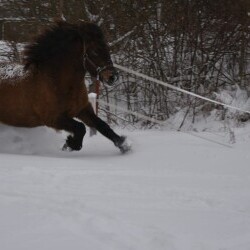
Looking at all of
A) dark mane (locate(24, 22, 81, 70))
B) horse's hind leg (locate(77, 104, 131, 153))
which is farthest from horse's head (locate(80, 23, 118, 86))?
horse's hind leg (locate(77, 104, 131, 153))

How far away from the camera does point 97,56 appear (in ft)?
18.8

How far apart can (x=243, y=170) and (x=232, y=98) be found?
5684 millimetres

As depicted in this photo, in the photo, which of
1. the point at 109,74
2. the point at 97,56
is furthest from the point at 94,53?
the point at 109,74

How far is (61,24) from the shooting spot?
6012mm

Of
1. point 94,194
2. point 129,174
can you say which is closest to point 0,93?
point 129,174

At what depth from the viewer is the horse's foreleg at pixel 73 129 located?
18.8 feet

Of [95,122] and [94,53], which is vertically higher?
[94,53]

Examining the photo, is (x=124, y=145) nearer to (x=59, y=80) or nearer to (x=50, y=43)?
(x=59, y=80)

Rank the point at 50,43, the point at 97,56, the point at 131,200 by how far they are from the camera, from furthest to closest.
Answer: the point at 50,43 < the point at 97,56 < the point at 131,200

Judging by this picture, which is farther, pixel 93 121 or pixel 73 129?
pixel 93 121

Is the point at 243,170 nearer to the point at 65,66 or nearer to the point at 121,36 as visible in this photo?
the point at 65,66

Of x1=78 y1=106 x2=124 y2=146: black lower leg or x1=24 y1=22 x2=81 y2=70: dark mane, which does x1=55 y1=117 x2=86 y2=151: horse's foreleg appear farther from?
x1=24 y1=22 x2=81 y2=70: dark mane

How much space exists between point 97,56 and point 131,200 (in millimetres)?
2852

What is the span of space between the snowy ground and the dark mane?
4.19 ft
